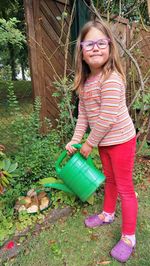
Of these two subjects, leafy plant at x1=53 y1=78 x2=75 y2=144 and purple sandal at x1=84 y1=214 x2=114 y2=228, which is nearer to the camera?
purple sandal at x1=84 y1=214 x2=114 y2=228

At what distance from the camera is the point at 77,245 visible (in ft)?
6.44

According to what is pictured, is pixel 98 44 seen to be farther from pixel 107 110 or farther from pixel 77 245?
pixel 77 245

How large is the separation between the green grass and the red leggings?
0.21 m

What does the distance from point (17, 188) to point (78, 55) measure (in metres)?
1.32

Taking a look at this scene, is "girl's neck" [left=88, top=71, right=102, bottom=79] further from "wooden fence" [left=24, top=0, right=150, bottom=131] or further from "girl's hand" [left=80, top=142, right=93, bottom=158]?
"wooden fence" [left=24, top=0, right=150, bottom=131]

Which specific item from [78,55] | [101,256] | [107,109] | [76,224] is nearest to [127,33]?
[78,55]

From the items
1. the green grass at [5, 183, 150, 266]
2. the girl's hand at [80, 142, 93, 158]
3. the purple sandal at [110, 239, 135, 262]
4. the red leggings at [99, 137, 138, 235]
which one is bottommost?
the green grass at [5, 183, 150, 266]

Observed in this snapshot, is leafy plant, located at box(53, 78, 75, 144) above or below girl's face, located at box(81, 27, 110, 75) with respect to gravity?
below

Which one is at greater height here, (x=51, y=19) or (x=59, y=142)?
(x=51, y=19)

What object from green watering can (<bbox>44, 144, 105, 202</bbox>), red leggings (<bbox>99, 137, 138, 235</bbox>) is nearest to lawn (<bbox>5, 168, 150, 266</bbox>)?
red leggings (<bbox>99, 137, 138, 235</bbox>)

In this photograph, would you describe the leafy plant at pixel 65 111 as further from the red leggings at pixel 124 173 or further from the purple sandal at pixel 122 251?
the purple sandal at pixel 122 251

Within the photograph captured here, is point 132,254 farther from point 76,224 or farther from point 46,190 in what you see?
point 46,190

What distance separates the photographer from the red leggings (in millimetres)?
1679

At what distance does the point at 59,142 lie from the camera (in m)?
2.97
